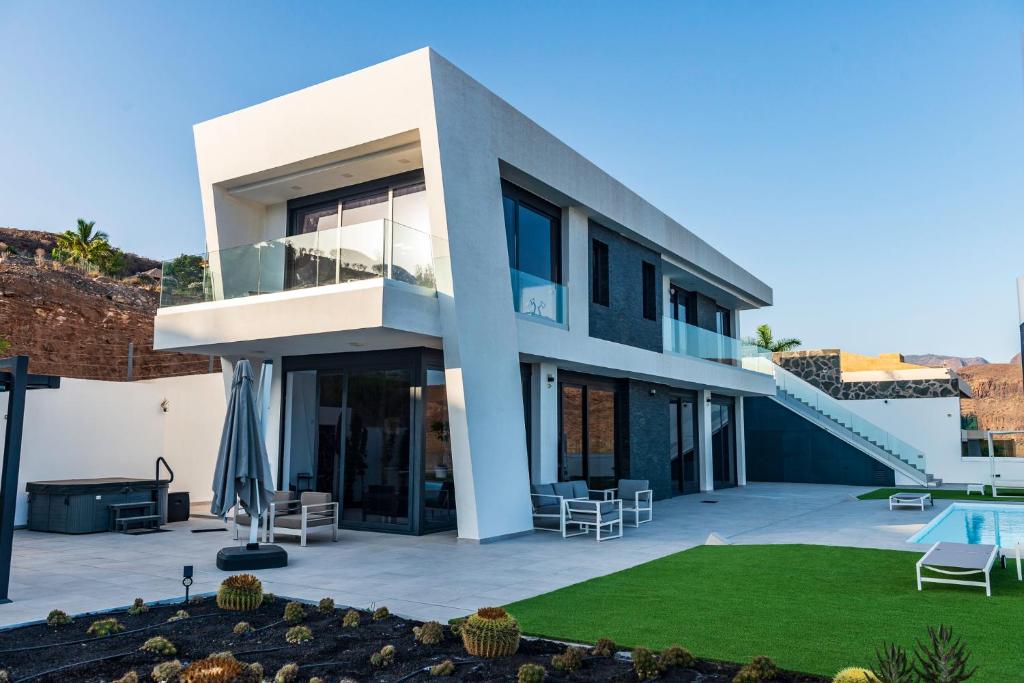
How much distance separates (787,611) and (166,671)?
4.86 metres

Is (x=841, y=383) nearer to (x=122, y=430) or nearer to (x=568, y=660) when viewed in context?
(x=122, y=430)

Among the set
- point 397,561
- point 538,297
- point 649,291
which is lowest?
point 397,561

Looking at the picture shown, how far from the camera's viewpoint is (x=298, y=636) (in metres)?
5.29

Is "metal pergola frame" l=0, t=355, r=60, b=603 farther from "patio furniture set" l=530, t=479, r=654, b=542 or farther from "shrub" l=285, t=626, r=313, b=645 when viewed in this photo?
"patio furniture set" l=530, t=479, r=654, b=542

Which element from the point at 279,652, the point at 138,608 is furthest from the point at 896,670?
the point at 138,608

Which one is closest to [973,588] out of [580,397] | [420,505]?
[420,505]

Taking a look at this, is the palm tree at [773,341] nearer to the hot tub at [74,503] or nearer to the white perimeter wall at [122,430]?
the white perimeter wall at [122,430]

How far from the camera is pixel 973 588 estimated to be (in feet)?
23.6

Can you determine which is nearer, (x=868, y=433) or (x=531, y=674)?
(x=531, y=674)

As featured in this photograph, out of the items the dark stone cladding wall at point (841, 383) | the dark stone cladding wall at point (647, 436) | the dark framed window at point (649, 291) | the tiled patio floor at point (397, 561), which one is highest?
the dark framed window at point (649, 291)

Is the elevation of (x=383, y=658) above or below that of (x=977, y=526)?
above

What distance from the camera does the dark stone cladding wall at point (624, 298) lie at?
14914mm

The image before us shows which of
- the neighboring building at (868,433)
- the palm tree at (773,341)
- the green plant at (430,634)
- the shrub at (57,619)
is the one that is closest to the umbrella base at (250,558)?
the shrub at (57,619)

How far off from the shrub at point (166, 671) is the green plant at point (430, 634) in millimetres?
1581
